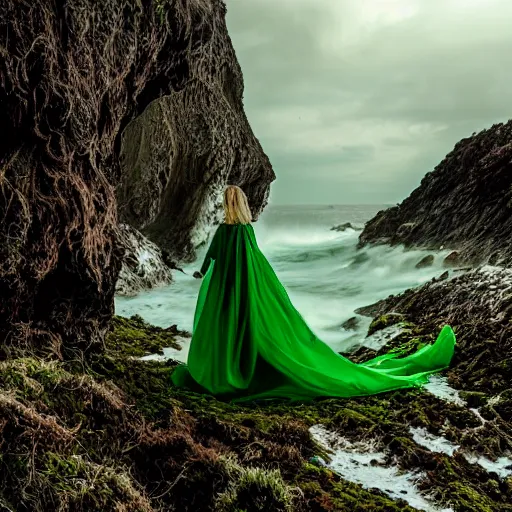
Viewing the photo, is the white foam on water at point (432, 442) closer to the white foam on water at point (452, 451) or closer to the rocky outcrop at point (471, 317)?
the white foam on water at point (452, 451)

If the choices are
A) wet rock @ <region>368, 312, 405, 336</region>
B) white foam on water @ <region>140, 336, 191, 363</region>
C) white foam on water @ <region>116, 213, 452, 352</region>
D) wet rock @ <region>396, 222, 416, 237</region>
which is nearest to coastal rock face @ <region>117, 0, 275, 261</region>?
white foam on water @ <region>116, 213, 452, 352</region>

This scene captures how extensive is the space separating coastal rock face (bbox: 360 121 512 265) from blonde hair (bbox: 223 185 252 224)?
4535 mm

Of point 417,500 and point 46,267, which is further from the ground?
point 46,267

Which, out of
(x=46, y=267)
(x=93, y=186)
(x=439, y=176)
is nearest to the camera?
(x=46, y=267)

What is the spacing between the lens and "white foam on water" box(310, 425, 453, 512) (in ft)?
11.4

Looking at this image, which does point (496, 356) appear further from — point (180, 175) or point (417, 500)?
point (180, 175)

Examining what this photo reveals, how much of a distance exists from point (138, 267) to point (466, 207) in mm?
7487

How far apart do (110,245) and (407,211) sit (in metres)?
12.1

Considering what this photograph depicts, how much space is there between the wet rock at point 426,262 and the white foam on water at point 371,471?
7.64 m

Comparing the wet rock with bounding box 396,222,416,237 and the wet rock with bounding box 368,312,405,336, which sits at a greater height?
the wet rock with bounding box 396,222,416,237

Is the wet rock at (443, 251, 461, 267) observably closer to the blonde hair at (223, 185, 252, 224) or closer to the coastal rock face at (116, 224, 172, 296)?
the blonde hair at (223, 185, 252, 224)

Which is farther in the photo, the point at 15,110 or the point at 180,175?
the point at 180,175

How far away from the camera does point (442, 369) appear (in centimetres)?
633

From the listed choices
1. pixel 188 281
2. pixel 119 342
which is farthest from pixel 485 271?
pixel 188 281
